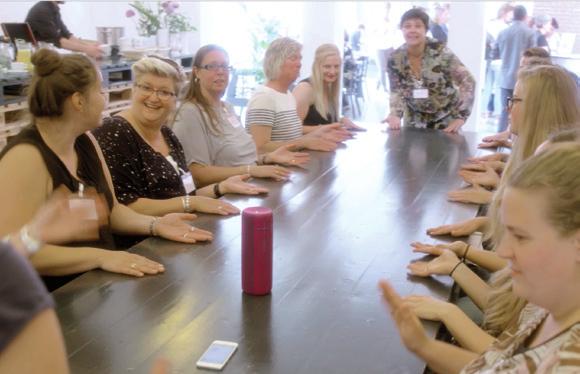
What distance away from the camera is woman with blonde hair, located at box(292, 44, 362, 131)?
430cm

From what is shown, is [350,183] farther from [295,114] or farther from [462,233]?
[295,114]

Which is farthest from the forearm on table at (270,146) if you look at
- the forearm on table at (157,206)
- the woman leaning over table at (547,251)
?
the woman leaning over table at (547,251)

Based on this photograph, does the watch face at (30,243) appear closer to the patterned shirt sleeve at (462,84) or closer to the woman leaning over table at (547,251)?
the woman leaning over table at (547,251)

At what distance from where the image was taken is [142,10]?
714 centimetres

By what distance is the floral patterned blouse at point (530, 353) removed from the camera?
1.03 m

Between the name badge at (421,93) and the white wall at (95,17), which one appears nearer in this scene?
the name badge at (421,93)

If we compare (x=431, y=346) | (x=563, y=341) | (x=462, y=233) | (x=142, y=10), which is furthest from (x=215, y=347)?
(x=142, y=10)

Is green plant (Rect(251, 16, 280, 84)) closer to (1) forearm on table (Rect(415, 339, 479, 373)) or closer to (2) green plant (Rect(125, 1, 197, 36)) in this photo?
(2) green plant (Rect(125, 1, 197, 36))

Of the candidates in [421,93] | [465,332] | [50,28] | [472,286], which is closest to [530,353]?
[465,332]

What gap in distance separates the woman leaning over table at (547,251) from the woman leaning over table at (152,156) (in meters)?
1.40

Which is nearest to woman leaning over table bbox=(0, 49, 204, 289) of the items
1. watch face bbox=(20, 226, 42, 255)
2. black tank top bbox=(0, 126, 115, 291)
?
black tank top bbox=(0, 126, 115, 291)

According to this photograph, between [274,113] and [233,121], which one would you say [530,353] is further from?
[274,113]

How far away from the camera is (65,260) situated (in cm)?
186

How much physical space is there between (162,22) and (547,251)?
264 inches
